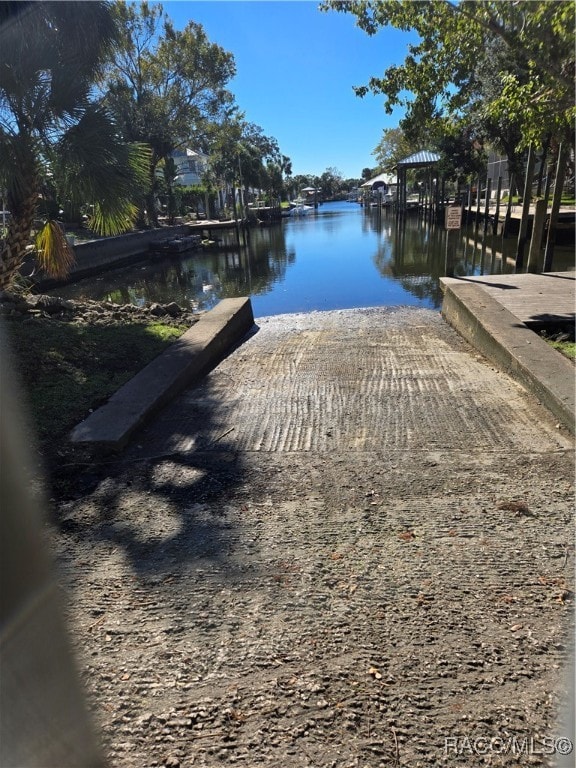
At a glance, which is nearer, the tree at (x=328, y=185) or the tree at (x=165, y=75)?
the tree at (x=165, y=75)

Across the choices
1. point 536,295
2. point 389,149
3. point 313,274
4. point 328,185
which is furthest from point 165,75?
point 328,185

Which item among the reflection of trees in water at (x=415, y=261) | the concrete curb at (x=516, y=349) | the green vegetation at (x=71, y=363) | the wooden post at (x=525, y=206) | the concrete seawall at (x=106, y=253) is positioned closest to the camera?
the concrete curb at (x=516, y=349)

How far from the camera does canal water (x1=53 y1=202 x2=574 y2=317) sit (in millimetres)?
14500

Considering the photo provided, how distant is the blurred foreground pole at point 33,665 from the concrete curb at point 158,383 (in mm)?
882

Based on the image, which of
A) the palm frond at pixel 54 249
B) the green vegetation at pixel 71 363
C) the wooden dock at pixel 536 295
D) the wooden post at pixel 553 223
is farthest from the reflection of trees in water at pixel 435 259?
the palm frond at pixel 54 249

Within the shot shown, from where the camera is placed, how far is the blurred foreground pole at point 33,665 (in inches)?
65.2

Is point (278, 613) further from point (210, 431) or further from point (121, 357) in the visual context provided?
point (121, 357)

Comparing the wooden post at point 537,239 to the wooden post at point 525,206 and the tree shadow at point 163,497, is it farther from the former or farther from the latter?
the tree shadow at point 163,497

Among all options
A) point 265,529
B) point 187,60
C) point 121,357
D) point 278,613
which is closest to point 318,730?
point 278,613

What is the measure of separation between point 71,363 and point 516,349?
482cm

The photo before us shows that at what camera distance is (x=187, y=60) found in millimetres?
33844

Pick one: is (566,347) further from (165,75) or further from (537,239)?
(165,75)

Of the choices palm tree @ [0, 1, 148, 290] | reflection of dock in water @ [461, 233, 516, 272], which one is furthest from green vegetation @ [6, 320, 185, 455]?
reflection of dock in water @ [461, 233, 516, 272]

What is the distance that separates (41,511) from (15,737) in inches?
62.0
